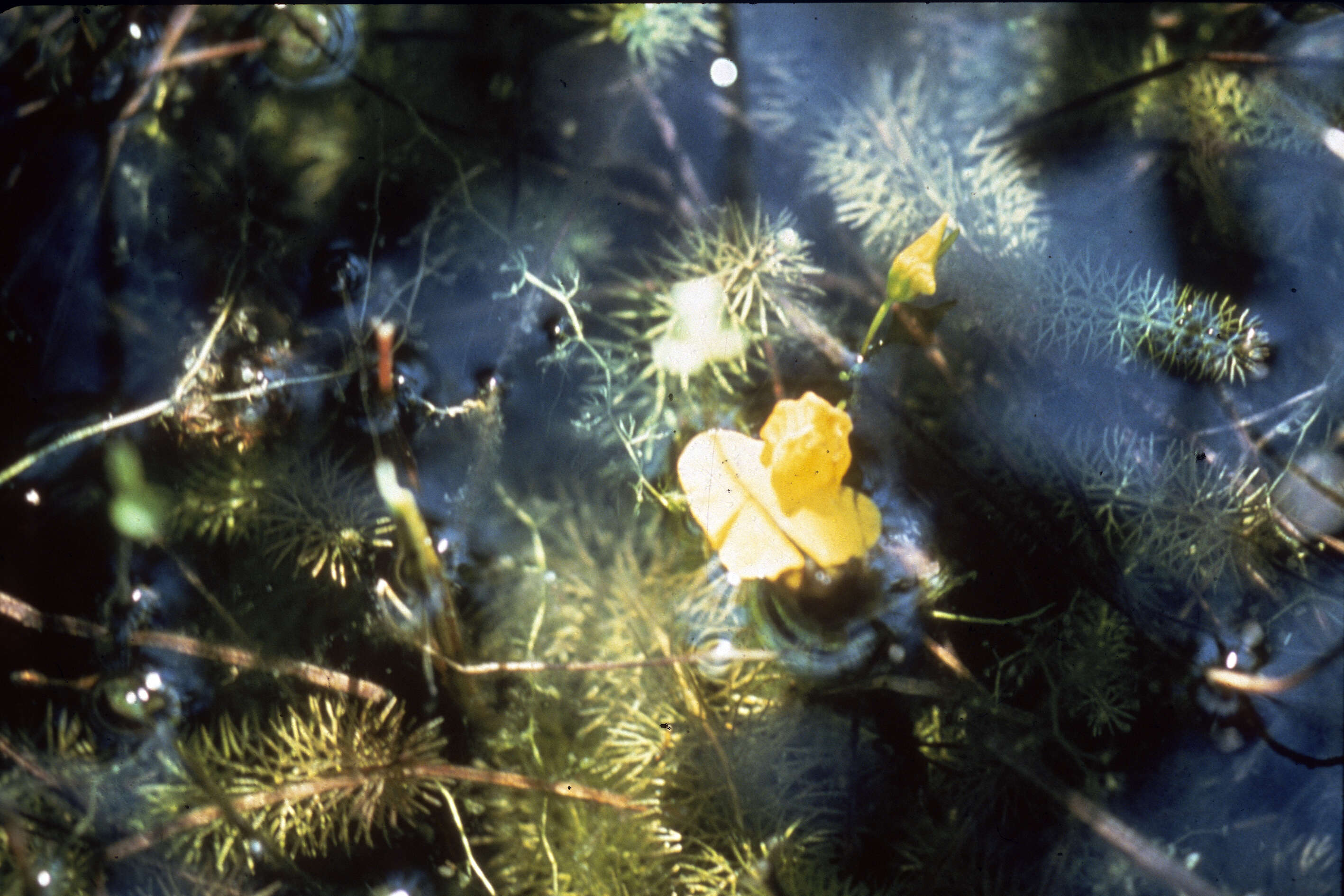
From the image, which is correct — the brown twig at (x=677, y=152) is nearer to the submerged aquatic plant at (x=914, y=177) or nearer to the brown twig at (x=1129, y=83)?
the submerged aquatic plant at (x=914, y=177)

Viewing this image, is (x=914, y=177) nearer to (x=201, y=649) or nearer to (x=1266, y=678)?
(x=1266, y=678)

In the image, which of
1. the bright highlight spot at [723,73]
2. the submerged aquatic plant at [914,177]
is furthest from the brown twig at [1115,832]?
the bright highlight spot at [723,73]

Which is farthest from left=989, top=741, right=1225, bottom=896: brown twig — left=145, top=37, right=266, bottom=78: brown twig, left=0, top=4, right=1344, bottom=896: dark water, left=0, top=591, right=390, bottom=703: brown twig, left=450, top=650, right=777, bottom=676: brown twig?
left=145, top=37, right=266, bottom=78: brown twig

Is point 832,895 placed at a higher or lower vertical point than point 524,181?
lower

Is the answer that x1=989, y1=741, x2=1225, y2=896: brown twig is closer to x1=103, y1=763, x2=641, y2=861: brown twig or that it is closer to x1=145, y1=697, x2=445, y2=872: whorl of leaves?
x1=103, y1=763, x2=641, y2=861: brown twig

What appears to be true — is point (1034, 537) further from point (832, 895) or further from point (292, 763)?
point (292, 763)

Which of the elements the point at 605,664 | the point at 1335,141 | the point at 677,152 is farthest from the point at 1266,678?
the point at 677,152

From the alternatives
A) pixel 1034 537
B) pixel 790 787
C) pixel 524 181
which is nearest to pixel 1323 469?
pixel 1034 537
